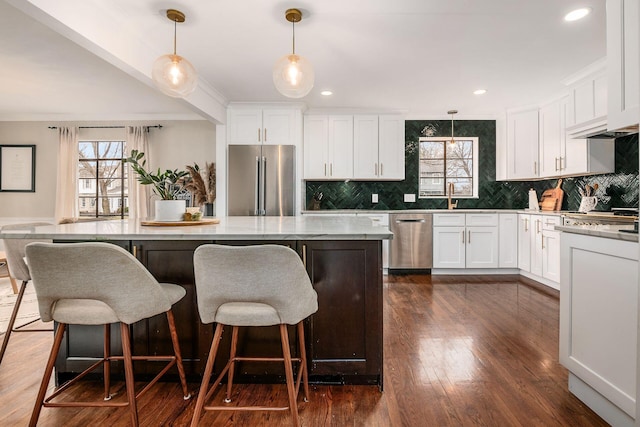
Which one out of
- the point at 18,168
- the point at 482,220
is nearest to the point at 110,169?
the point at 18,168

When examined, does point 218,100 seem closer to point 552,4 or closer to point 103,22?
point 103,22

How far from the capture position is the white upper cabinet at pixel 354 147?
5273 mm

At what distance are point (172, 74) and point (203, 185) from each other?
9.20ft

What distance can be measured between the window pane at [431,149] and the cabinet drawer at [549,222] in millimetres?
1820

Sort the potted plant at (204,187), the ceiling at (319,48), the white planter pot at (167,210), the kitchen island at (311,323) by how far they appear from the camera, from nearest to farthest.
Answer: the kitchen island at (311,323), the white planter pot at (167,210), the ceiling at (319,48), the potted plant at (204,187)

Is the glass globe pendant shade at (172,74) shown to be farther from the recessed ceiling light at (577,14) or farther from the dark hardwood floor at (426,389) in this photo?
the recessed ceiling light at (577,14)

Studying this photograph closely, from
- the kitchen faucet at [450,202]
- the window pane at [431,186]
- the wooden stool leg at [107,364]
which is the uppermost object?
the window pane at [431,186]

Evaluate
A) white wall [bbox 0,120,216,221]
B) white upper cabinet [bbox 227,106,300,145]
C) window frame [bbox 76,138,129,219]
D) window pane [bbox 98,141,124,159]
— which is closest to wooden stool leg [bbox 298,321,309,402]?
white upper cabinet [bbox 227,106,300,145]

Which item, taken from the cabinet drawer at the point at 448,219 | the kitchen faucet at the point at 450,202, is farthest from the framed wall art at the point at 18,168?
the kitchen faucet at the point at 450,202

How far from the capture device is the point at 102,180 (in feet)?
19.1

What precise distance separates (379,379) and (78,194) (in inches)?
231

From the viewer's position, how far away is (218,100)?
4504mm

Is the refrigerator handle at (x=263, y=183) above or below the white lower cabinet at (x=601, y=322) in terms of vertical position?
above

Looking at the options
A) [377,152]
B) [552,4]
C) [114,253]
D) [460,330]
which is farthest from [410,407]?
[377,152]
